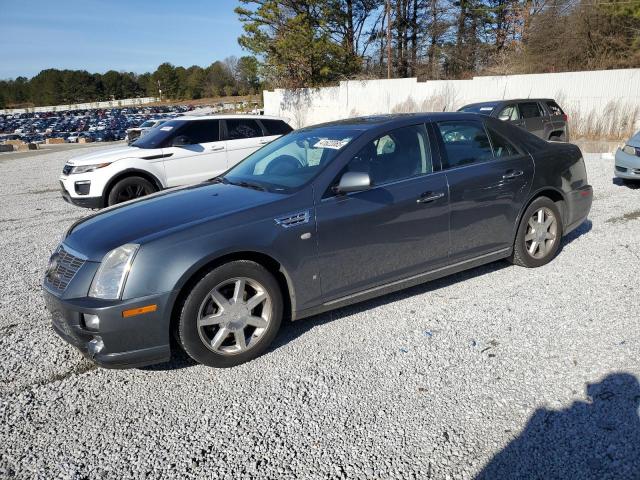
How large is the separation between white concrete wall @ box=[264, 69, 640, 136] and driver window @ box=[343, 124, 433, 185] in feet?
51.3

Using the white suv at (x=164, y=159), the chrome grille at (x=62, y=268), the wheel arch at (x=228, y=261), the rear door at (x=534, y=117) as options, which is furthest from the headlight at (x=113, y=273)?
the rear door at (x=534, y=117)

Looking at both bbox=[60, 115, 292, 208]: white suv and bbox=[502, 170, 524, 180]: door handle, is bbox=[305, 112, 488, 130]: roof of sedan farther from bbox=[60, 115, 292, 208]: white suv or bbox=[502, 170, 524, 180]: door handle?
bbox=[60, 115, 292, 208]: white suv

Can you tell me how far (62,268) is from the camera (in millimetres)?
3279

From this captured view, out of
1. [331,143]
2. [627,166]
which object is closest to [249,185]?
[331,143]

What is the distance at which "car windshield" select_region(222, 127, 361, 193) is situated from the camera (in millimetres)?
3814

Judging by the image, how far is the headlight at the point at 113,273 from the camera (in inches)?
117

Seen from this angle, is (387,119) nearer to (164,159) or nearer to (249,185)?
(249,185)

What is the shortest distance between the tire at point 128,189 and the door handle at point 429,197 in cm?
560

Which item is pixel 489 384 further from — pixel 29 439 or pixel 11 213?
pixel 11 213

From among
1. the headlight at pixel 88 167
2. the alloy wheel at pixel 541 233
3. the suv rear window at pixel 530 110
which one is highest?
the suv rear window at pixel 530 110

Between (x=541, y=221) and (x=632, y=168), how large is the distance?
484 centimetres

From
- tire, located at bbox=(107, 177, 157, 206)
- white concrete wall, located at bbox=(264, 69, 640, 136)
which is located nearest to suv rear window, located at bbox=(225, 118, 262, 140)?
tire, located at bbox=(107, 177, 157, 206)

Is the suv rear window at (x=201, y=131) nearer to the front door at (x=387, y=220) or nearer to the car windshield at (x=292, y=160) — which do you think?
the car windshield at (x=292, y=160)

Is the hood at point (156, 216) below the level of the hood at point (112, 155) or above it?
below
